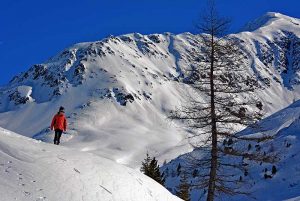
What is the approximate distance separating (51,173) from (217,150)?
8115 millimetres

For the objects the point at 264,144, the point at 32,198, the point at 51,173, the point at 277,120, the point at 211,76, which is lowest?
the point at 32,198

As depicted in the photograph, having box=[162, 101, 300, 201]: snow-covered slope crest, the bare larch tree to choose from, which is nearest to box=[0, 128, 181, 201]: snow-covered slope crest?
the bare larch tree

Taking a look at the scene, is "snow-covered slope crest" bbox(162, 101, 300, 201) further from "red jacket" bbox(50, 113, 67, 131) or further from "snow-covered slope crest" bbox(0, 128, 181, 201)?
"snow-covered slope crest" bbox(0, 128, 181, 201)

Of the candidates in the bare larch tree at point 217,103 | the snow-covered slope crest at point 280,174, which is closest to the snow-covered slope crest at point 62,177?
the bare larch tree at point 217,103

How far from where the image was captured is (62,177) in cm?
1669

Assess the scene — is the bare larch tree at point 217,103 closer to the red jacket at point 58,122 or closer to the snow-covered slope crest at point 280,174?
the red jacket at point 58,122

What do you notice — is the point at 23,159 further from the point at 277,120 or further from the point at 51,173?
the point at 277,120

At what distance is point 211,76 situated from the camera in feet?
76.0

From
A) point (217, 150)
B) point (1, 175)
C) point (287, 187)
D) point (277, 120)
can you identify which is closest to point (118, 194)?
point (1, 175)


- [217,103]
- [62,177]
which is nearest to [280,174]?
[217,103]

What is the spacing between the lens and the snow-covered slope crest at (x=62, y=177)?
15.6 meters

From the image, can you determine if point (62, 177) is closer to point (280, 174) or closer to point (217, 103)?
point (217, 103)

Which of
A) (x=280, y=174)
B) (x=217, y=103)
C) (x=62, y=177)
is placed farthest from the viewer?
(x=280, y=174)

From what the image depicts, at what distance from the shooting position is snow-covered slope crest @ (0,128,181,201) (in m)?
15.6
